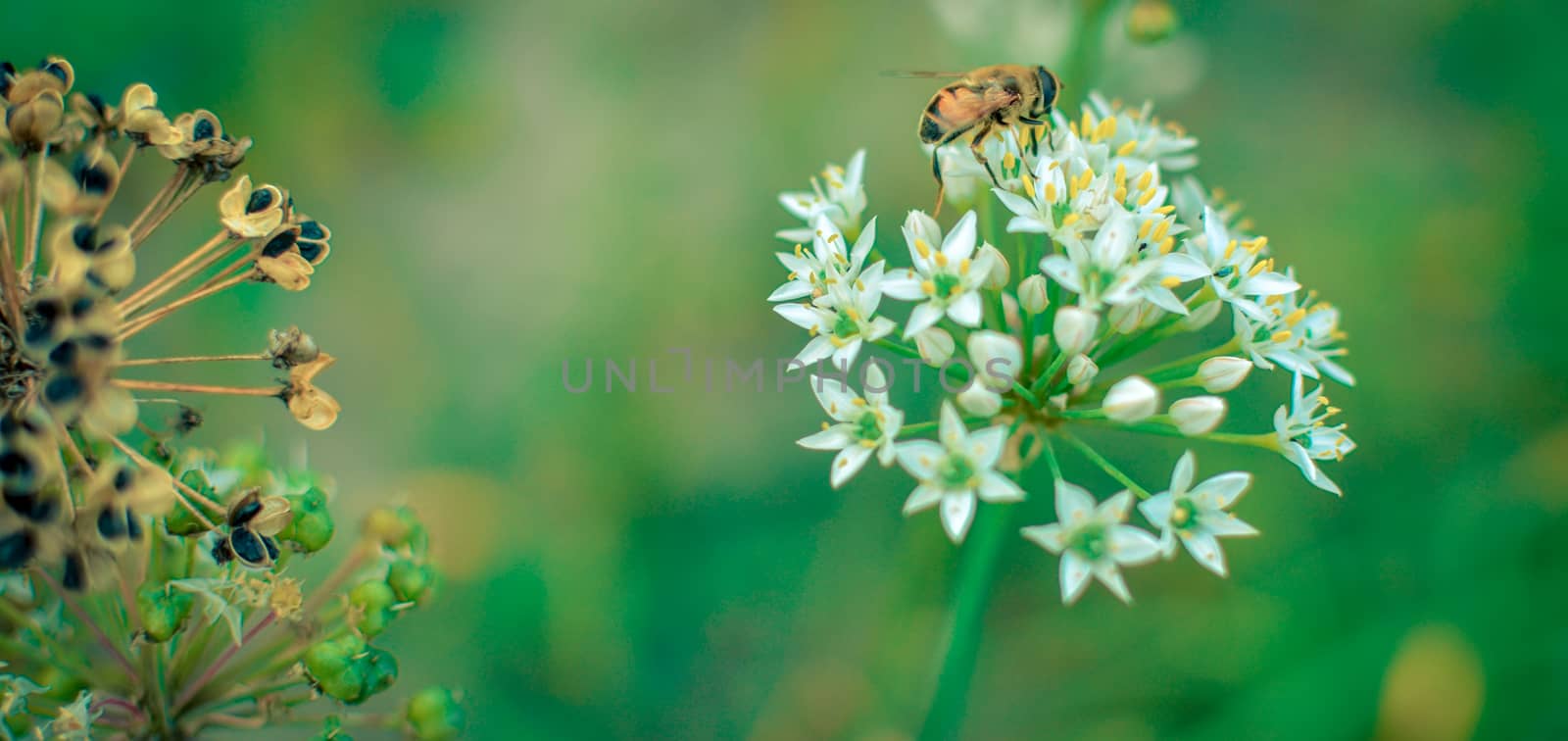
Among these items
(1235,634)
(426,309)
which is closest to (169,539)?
(426,309)

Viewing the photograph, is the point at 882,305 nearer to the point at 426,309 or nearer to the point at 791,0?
the point at 791,0

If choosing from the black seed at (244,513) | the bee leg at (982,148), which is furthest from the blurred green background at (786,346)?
the black seed at (244,513)

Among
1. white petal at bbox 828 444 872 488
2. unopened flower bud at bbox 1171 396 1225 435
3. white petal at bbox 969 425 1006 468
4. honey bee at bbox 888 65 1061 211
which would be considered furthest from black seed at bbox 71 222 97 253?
unopened flower bud at bbox 1171 396 1225 435

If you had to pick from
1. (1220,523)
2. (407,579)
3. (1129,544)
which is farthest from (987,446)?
(407,579)

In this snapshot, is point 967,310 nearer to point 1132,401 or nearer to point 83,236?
point 1132,401

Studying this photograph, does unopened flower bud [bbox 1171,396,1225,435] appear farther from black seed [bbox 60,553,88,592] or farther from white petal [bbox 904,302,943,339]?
black seed [bbox 60,553,88,592]

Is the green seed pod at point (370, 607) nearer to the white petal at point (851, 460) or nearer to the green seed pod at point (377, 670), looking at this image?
the green seed pod at point (377, 670)
